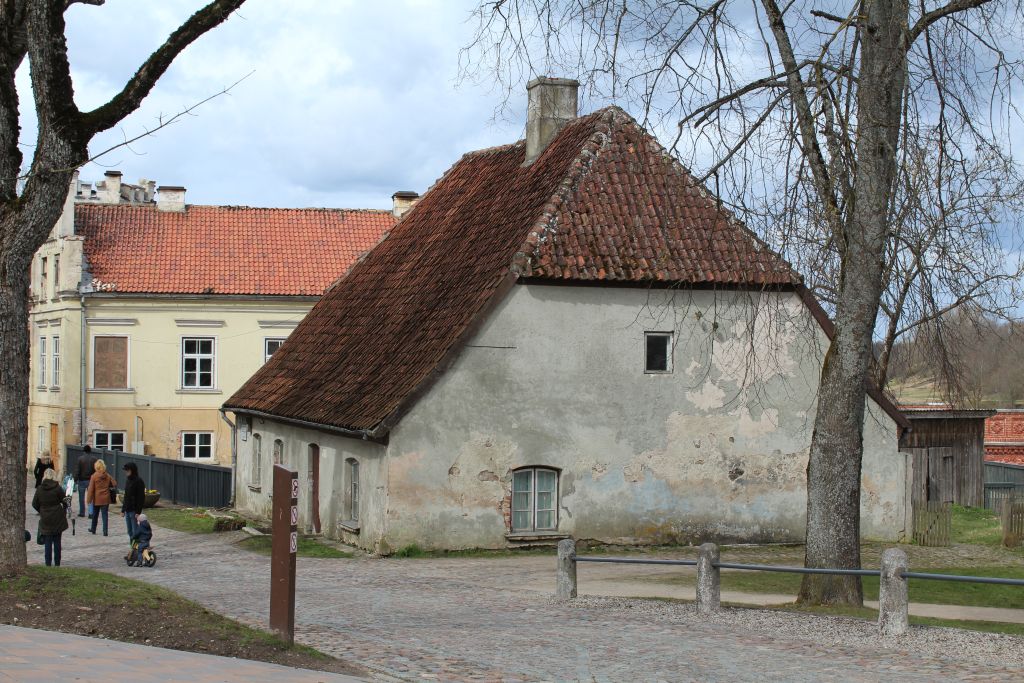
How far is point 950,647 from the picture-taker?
11.9m

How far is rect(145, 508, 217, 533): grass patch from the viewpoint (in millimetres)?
27750

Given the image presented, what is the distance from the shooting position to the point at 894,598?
12453mm

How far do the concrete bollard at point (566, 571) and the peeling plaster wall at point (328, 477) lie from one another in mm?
6512

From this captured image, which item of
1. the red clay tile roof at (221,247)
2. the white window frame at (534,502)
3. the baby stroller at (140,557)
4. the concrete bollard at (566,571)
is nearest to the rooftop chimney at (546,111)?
the white window frame at (534,502)

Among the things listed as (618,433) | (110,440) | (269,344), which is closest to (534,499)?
(618,433)

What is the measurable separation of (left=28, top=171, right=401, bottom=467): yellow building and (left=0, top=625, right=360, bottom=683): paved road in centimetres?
3496

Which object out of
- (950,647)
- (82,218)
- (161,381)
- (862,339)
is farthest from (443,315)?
(82,218)

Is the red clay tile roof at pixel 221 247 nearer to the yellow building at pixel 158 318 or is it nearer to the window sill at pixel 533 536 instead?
the yellow building at pixel 158 318

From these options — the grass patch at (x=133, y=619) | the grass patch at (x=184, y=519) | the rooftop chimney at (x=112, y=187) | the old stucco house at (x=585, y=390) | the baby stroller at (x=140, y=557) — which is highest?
the rooftop chimney at (x=112, y=187)

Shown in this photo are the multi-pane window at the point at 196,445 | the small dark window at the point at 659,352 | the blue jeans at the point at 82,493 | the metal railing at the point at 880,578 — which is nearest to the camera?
the metal railing at the point at 880,578

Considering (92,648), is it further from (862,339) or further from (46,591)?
(862,339)

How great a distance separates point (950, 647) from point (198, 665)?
21.8 feet

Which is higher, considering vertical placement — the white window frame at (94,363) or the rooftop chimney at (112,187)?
the rooftop chimney at (112,187)

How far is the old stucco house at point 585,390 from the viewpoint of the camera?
22234mm
